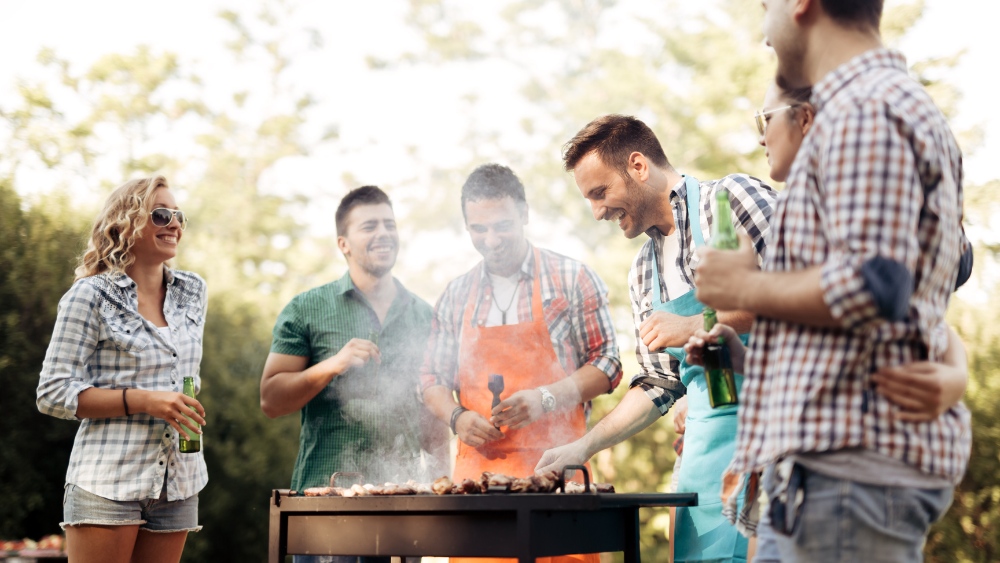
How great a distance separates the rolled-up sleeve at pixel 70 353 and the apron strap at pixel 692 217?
2192 mm

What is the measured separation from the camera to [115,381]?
141 inches

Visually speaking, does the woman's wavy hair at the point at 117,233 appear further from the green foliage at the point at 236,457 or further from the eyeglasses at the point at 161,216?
the green foliage at the point at 236,457

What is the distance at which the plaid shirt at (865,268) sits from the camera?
156cm

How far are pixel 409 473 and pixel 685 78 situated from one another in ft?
37.0

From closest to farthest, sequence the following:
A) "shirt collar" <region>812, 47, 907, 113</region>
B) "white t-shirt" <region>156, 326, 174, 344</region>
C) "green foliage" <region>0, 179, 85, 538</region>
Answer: "shirt collar" <region>812, 47, 907, 113</region> < "white t-shirt" <region>156, 326, 174, 344</region> < "green foliage" <region>0, 179, 85, 538</region>

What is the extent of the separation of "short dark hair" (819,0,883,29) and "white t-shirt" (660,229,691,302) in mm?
1482

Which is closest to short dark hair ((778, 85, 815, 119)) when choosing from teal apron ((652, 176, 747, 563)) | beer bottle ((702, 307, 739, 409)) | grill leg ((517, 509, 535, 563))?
beer bottle ((702, 307, 739, 409))

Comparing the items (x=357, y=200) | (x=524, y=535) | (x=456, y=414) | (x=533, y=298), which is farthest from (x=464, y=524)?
(x=357, y=200)

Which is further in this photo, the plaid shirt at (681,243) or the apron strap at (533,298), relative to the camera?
the apron strap at (533,298)

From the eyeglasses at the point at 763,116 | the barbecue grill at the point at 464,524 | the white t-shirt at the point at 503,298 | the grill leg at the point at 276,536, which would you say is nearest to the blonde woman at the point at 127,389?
the grill leg at the point at 276,536

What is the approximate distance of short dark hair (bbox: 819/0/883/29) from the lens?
1819 millimetres

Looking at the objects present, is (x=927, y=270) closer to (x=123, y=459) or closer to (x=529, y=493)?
(x=529, y=493)

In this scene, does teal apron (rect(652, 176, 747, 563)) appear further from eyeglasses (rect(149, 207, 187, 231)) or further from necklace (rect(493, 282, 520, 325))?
eyeglasses (rect(149, 207, 187, 231))

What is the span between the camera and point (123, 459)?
11.4ft
